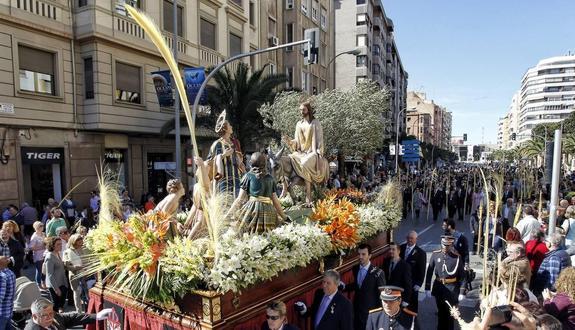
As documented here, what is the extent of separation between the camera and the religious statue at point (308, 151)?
8453mm

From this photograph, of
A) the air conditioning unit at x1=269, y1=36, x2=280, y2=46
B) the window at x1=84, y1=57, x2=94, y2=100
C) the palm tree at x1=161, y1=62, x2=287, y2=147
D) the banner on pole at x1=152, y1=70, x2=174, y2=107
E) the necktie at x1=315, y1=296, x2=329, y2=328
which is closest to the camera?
the necktie at x1=315, y1=296, x2=329, y2=328

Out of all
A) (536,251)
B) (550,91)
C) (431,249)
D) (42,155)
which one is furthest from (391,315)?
(550,91)

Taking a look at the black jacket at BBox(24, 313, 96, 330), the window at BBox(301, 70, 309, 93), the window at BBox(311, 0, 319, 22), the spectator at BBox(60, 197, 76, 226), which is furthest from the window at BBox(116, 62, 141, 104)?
the window at BBox(311, 0, 319, 22)

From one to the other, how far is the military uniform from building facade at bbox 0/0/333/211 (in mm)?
11563

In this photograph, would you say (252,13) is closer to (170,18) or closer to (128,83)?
(170,18)

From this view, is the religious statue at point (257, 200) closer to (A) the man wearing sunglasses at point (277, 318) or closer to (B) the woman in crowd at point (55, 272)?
(A) the man wearing sunglasses at point (277, 318)

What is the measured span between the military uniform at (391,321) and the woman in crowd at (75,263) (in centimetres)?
502

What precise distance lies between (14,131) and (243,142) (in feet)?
30.4

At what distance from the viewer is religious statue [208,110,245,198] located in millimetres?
6363

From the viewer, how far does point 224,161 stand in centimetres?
645

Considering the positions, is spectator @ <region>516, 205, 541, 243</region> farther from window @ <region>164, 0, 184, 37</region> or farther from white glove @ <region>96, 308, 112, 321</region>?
window @ <region>164, 0, 184, 37</region>

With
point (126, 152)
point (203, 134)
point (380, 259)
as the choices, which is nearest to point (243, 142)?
point (203, 134)

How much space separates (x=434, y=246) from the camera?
1224 centimetres

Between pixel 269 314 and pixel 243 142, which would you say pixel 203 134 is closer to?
pixel 243 142
